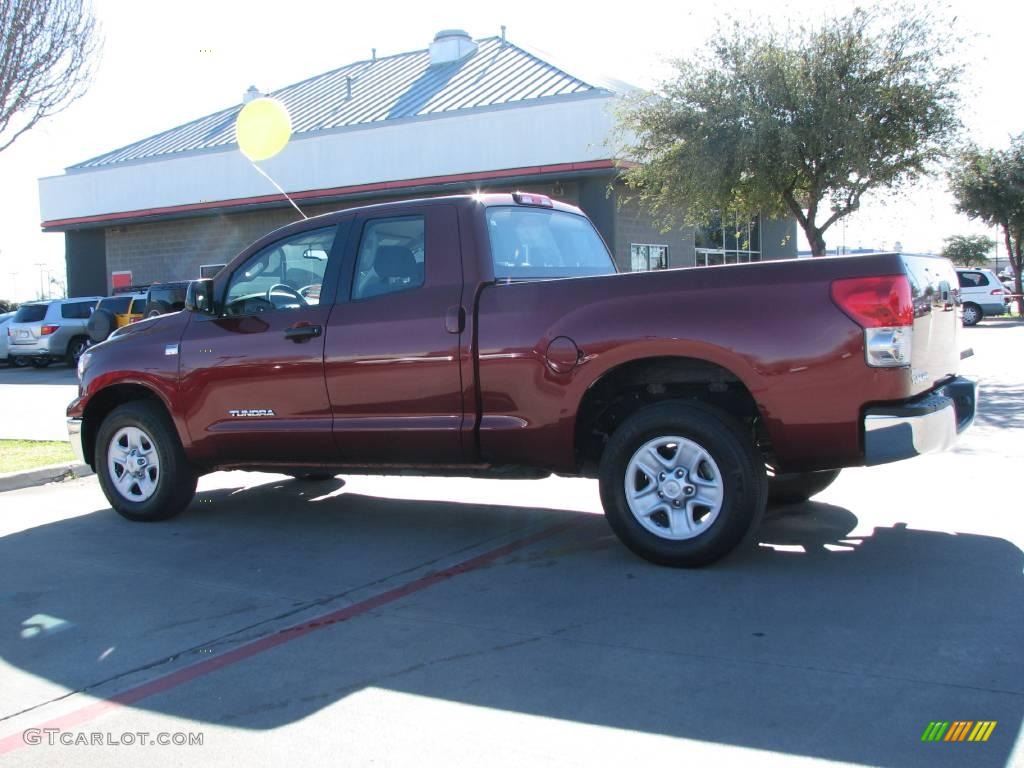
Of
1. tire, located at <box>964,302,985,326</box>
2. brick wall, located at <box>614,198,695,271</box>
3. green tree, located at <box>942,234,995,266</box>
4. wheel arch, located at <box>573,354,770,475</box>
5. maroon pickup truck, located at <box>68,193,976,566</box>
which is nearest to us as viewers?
maroon pickup truck, located at <box>68,193,976,566</box>

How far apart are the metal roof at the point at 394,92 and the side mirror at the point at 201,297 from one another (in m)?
18.0

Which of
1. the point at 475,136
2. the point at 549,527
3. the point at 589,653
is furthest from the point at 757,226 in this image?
the point at 589,653

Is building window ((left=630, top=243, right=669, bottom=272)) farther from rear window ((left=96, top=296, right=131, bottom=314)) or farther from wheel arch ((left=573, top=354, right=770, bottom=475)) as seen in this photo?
wheel arch ((left=573, top=354, right=770, bottom=475))

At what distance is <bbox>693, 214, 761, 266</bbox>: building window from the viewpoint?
2719cm

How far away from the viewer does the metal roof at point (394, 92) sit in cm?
2530

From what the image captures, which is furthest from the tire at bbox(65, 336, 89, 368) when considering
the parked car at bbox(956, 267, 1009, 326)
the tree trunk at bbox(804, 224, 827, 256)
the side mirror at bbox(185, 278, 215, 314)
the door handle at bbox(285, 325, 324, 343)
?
the parked car at bbox(956, 267, 1009, 326)

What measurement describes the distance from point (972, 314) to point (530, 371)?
97.3 ft

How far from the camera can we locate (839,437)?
4832 millimetres

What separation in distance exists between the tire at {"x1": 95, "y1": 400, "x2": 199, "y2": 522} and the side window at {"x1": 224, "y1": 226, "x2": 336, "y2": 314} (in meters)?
0.99

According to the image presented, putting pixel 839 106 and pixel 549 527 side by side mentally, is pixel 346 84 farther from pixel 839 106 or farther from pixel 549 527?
pixel 549 527

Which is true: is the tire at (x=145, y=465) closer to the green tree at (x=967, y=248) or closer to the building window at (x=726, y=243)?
the building window at (x=726, y=243)

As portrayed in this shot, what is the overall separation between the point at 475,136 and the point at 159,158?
11.2m

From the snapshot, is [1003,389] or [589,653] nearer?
[589,653]

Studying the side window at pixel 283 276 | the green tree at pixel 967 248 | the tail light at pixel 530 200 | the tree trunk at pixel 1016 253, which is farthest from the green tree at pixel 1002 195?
the side window at pixel 283 276
